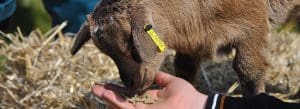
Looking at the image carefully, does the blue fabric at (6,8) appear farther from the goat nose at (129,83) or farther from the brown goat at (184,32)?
the goat nose at (129,83)

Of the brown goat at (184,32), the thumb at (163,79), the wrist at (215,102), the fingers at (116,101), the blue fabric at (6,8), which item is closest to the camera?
the wrist at (215,102)

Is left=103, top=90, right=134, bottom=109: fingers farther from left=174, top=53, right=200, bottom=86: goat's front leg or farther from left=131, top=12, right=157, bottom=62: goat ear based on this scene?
left=174, top=53, right=200, bottom=86: goat's front leg

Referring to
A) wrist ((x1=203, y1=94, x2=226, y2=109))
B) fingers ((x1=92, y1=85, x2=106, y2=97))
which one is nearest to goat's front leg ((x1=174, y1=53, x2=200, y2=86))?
fingers ((x1=92, y1=85, x2=106, y2=97))

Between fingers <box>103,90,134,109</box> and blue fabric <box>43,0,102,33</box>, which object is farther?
blue fabric <box>43,0,102,33</box>

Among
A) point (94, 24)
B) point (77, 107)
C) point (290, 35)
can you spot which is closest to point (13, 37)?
point (77, 107)

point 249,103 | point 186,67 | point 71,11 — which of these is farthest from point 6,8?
point 249,103

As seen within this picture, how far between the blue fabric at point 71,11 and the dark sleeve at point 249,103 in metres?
2.92

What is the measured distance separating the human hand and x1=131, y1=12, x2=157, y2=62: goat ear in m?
0.22

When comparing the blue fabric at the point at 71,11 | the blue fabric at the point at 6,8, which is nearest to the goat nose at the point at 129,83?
the blue fabric at the point at 6,8

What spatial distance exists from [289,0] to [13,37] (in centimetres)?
243

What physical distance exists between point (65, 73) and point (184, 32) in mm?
1253

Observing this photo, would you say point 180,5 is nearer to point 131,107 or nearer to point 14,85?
point 131,107

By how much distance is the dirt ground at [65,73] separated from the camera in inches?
188

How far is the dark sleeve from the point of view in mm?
3377
